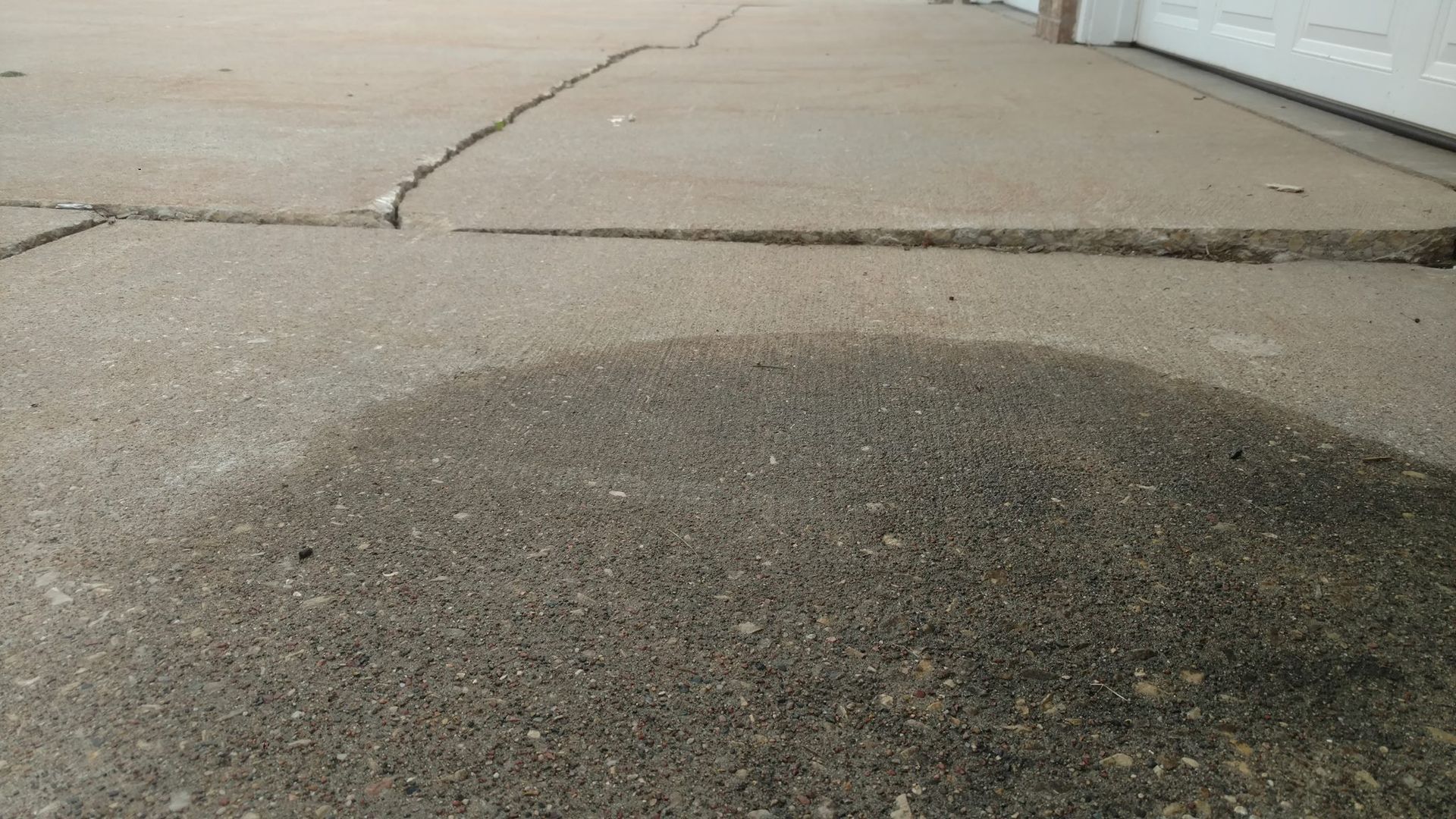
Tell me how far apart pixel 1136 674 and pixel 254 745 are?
124 cm

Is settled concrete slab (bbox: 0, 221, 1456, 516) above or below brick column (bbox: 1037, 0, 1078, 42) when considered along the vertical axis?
below

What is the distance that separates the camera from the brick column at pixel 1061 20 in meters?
8.55

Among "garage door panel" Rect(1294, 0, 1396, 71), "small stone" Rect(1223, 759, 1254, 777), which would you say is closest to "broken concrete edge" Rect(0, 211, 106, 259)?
"small stone" Rect(1223, 759, 1254, 777)

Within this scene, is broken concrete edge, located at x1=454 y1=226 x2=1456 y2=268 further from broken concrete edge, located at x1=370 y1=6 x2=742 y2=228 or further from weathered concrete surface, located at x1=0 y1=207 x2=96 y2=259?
weathered concrete surface, located at x1=0 y1=207 x2=96 y2=259

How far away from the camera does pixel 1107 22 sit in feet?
27.8

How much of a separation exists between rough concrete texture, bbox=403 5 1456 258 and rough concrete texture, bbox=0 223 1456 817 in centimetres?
65

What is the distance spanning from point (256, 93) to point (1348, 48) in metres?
5.73

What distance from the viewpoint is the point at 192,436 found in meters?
2.17

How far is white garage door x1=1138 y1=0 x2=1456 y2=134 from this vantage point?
4.50 m

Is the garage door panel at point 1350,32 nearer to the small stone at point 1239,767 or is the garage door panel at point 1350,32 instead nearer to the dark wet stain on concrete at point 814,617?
the dark wet stain on concrete at point 814,617

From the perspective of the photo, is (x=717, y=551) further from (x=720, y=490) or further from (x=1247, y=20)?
(x=1247, y=20)

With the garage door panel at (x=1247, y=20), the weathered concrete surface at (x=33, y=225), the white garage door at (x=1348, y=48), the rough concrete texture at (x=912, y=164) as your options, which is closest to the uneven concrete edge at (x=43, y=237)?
the weathered concrete surface at (x=33, y=225)

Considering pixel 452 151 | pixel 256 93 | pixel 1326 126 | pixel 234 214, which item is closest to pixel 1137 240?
pixel 1326 126

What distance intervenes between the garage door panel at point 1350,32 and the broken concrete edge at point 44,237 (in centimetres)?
548
